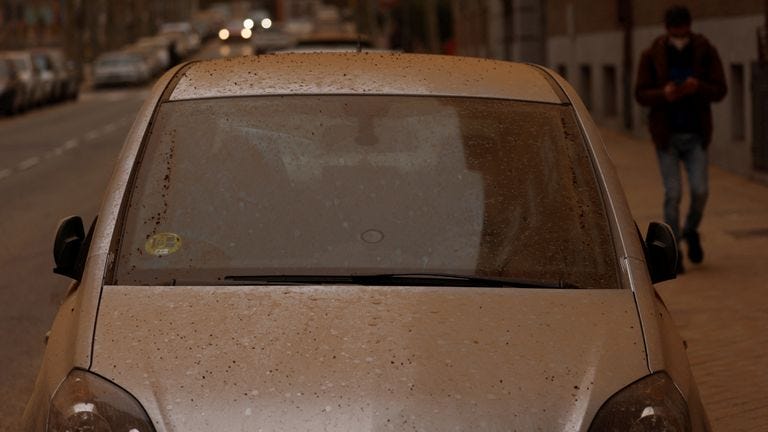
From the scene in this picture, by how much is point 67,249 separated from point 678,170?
25.4ft

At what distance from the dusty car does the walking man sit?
648 centimetres

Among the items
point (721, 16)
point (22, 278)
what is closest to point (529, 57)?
point (721, 16)

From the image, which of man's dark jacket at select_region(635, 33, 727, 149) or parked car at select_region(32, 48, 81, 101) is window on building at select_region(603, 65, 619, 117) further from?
parked car at select_region(32, 48, 81, 101)

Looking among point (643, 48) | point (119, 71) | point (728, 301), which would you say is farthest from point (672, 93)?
point (119, 71)

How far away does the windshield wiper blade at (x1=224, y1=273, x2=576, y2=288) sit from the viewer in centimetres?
482

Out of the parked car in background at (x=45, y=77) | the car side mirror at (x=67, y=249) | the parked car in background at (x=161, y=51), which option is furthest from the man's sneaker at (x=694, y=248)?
the parked car in background at (x=161, y=51)

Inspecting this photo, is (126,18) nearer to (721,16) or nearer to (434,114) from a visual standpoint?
(721,16)

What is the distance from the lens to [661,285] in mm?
12031

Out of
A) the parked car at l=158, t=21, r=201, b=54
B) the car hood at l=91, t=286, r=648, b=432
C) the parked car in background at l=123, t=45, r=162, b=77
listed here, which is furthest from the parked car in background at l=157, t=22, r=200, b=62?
the car hood at l=91, t=286, r=648, b=432

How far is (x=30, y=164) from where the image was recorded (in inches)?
1158

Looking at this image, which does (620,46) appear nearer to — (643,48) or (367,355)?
Answer: (643,48)

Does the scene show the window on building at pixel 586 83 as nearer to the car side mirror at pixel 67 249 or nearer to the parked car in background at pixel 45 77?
the parked car in background at pixel 45 77

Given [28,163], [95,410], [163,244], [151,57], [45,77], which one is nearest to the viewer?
[95,410]

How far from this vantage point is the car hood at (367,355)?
163 inches
